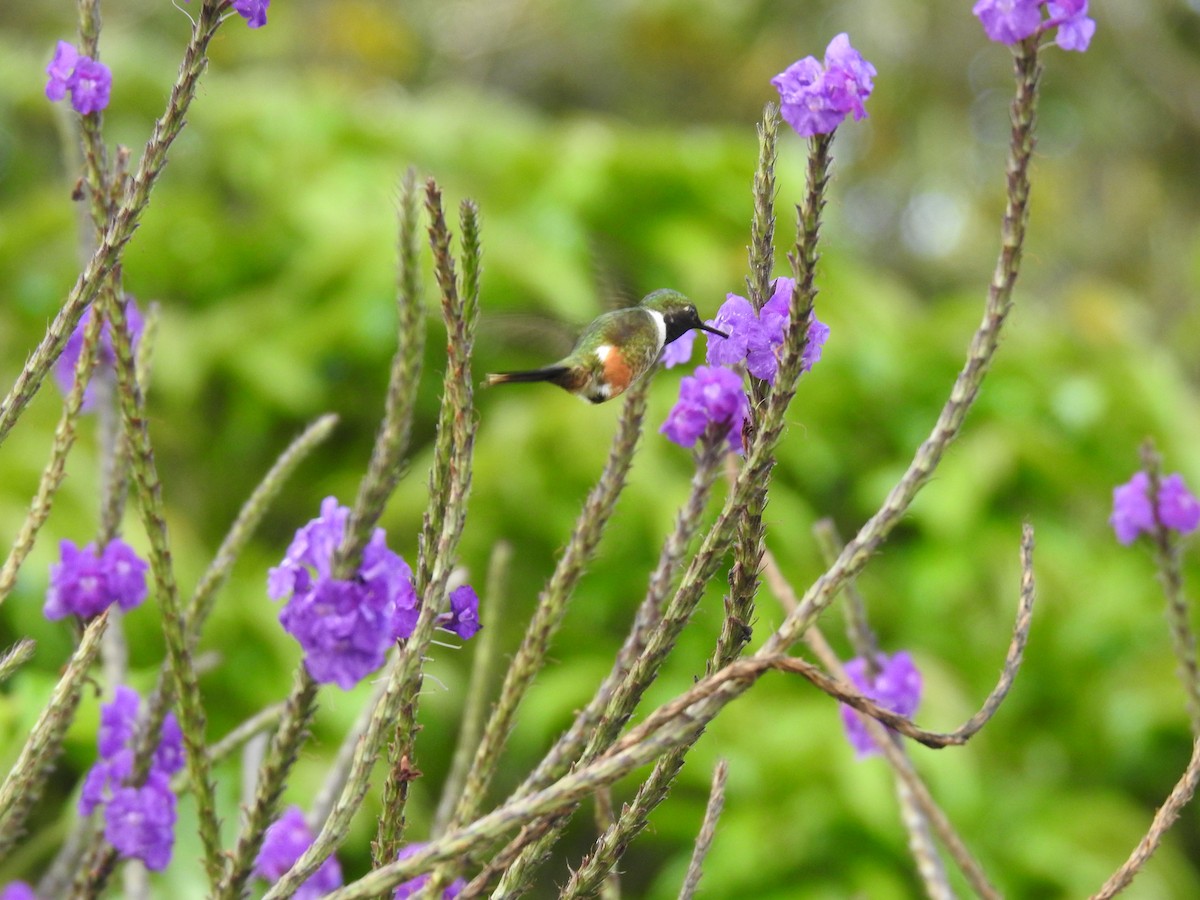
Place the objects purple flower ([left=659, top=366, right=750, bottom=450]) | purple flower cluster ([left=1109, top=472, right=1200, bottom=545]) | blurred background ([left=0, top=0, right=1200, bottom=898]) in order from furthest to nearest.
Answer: blurred background ([left=0, top=0, right=1200, bottom=898]) → purple flower cluster ([left=1109, top=472, right=1200, bottom=545]) → purple flower ([left=659, top=366, right=750, bottom=450])

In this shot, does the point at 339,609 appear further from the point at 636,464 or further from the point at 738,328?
the point at 636,464

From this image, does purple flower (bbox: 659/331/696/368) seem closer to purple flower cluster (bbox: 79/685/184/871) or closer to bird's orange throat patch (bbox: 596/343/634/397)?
bird's orange throat patch (bbox: 596/343/634/397)

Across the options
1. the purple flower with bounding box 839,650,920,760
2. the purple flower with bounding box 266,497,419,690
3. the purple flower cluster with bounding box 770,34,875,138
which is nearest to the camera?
the purple flower with bounding box 266,497,419,690

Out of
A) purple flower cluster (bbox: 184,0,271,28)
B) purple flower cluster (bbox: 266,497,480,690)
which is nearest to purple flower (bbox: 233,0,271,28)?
purple flower cluster (bbox: 184,0,271,28)

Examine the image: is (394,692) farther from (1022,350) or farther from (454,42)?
(454,42)

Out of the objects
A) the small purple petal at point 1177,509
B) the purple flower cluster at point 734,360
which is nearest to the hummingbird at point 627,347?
the purple flower cluster at point 734,360

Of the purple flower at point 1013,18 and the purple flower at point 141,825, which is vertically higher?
the purple flower at point 1013,18

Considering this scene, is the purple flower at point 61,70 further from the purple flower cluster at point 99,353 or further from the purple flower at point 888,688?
the purple flower at point 888,688
